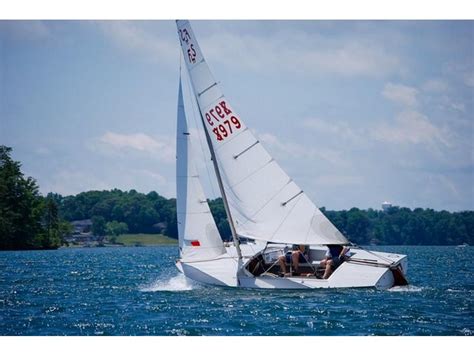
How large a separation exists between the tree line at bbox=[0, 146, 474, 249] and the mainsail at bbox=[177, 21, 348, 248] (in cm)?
307

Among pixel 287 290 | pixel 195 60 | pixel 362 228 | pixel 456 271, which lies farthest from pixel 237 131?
pixel 362 228

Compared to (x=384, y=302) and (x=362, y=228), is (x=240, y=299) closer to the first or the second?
(x=384, y=302)

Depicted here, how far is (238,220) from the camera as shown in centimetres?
1622

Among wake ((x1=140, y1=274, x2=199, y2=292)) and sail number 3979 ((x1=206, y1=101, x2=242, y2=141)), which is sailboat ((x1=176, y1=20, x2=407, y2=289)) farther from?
wake ((x1=140, y1=274, x2=199, y2=292))

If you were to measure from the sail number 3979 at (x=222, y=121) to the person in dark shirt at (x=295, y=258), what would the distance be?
273cm

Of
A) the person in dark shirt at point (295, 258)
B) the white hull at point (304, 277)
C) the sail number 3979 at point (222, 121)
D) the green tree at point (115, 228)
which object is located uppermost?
the green tree at point (115, 228)

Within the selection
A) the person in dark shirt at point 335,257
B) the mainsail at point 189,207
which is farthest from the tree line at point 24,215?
the person in dark shirt at point 335,257

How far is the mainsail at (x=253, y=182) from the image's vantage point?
15992 mm

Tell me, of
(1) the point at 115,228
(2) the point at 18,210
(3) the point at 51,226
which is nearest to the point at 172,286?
(2) the point at 18,210

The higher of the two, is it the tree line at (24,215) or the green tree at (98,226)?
the green tree at (98,226)

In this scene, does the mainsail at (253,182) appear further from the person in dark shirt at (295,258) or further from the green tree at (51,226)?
the green tree at (51,226)

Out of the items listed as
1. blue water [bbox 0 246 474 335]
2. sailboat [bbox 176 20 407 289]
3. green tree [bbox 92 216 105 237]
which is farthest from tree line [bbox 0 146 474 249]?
sailboat [bbox 176 20 407 289]

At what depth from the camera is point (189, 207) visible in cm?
1691

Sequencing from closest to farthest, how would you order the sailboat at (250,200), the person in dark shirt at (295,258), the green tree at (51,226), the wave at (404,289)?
the wave at (404,289), the sailboat at (250,200), the person in dark shirt at (295,258), the green tree at (51,226)
